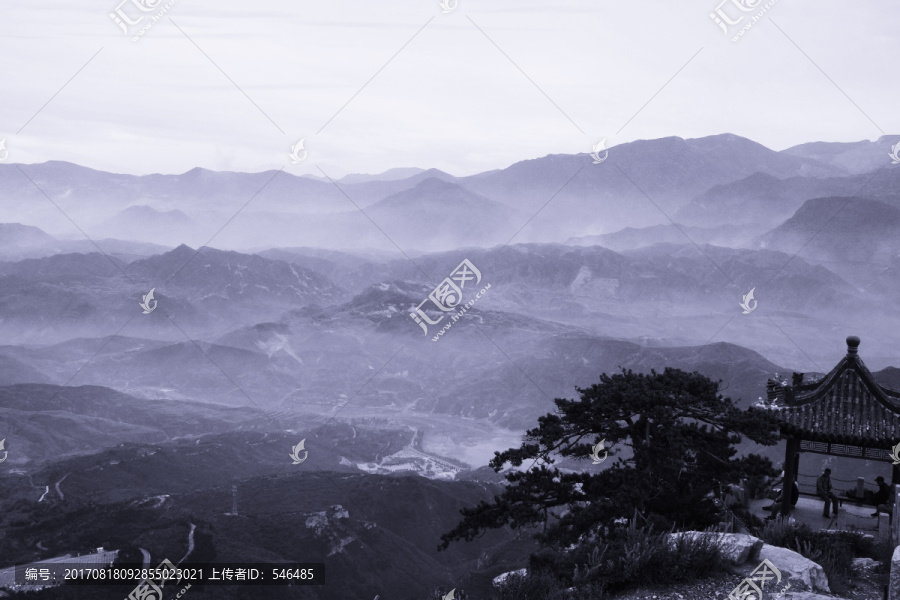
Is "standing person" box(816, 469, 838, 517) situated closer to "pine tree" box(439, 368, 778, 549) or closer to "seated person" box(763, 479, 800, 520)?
"seated person" box(763, 479, 800, 520)

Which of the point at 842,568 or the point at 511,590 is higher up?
the point at 842,568

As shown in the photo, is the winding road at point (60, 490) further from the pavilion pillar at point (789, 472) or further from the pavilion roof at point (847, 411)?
the pavilion roof at point (847, 411)

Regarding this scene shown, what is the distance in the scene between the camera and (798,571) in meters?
13.6

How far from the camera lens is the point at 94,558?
143ft

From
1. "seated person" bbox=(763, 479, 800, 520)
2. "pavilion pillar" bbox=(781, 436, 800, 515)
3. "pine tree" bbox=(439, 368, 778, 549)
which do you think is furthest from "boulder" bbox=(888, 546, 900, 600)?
"seated person" bbox=(763, 479, 800, 520)

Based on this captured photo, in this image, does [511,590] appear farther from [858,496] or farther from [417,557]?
[417,557]

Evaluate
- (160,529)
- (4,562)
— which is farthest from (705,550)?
(4,562)

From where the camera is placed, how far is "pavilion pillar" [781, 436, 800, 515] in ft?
74.5

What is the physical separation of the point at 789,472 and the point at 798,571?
10213 mm

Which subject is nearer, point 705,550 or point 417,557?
point 705,550

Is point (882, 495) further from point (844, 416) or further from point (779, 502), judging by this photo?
point (844, 416)

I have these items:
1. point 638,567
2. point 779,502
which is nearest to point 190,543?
point 779,502

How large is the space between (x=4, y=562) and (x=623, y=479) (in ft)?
142

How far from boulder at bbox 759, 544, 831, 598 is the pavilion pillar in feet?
29.6
